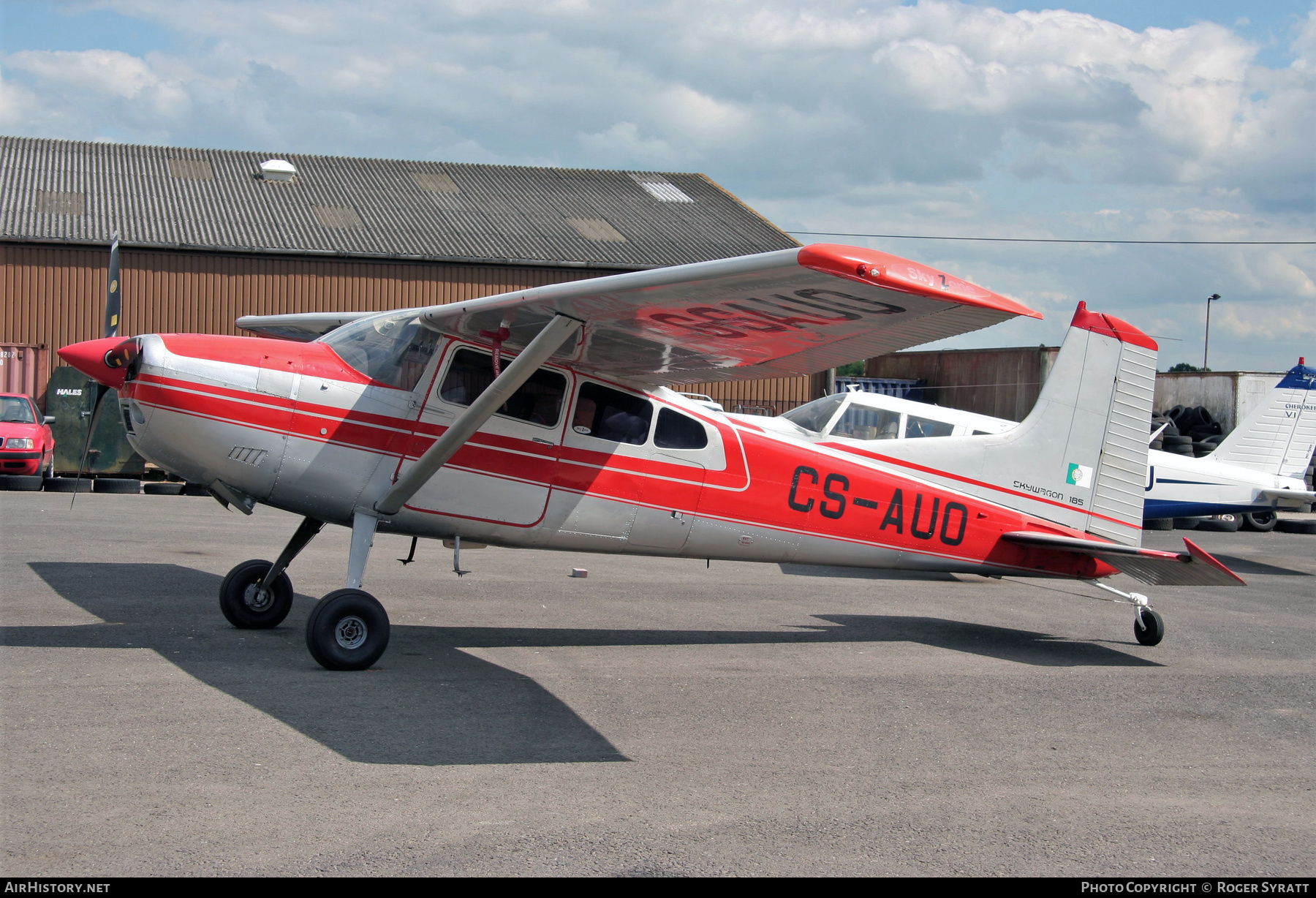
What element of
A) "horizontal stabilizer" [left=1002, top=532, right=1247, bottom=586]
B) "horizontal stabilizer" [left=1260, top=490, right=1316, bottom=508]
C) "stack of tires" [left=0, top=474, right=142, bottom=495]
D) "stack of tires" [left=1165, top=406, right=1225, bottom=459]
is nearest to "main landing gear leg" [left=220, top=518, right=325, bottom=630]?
"horizontal stabilizer" [left=1002, top=532, right=1247, bottom=586]

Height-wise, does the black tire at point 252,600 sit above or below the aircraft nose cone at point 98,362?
below

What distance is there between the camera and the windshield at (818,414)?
44.1ft

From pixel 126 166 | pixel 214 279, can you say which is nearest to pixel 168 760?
pixel 214 279

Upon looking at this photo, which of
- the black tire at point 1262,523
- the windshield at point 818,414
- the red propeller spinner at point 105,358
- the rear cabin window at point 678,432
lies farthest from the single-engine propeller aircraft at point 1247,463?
the red propeller spinner at point 105,358

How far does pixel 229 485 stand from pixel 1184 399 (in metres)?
29.5

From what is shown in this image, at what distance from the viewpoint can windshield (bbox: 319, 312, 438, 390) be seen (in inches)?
295

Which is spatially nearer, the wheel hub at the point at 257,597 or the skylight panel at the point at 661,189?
the wheel hub at the point at 257,597

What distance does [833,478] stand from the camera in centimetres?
863

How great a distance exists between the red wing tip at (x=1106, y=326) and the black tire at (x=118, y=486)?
17080 mm

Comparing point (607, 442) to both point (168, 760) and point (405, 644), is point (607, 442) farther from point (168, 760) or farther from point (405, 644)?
point (168, 760)

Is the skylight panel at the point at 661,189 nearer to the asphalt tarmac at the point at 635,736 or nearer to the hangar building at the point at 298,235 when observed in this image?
the hangar building at the point at 298,235

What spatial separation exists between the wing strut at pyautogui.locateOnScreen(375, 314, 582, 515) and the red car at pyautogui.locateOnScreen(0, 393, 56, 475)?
48.9ft

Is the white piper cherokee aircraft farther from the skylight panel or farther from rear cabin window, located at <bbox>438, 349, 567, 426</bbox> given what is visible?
the skylight panel

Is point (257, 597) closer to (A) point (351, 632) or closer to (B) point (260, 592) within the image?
(B) point (260, 592)
